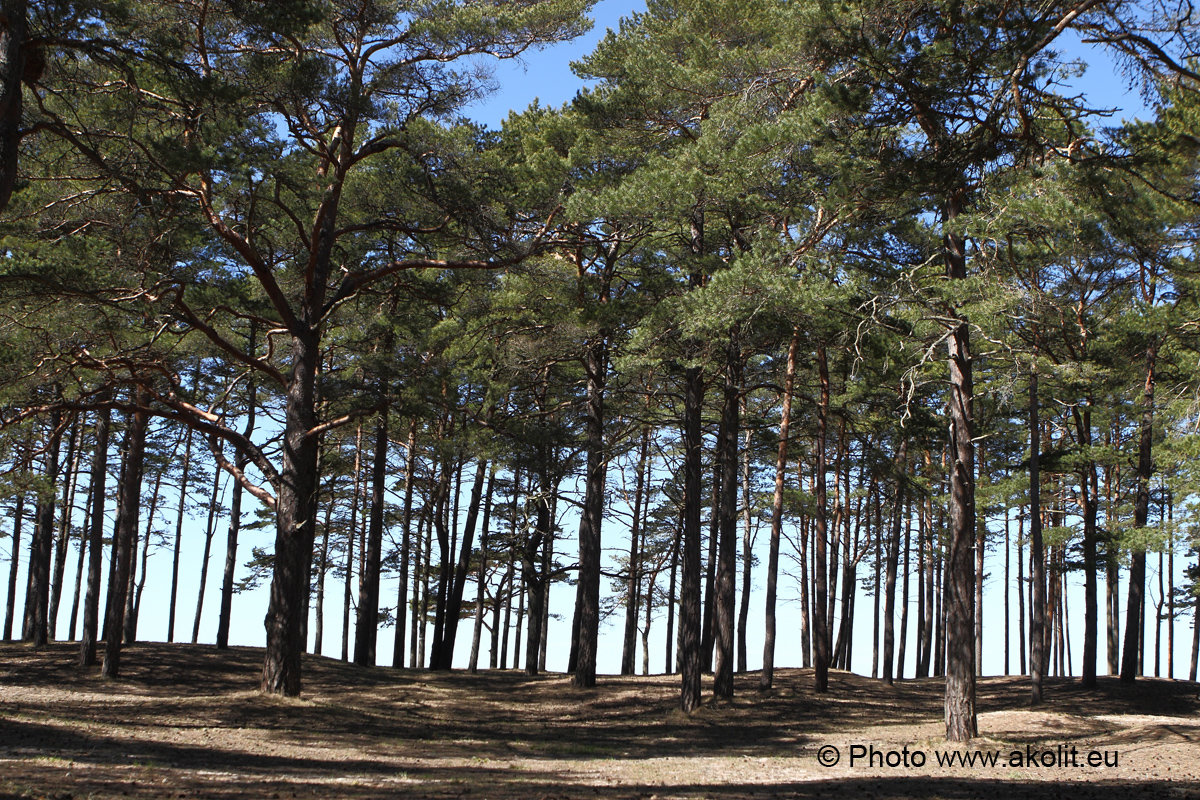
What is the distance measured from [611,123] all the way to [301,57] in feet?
21.7

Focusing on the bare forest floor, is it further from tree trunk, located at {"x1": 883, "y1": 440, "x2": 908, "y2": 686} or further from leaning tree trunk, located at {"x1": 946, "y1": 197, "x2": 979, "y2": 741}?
tree trunk, located at {"x1": 883, "y1": 440, "x2": 908, "y2": 686}

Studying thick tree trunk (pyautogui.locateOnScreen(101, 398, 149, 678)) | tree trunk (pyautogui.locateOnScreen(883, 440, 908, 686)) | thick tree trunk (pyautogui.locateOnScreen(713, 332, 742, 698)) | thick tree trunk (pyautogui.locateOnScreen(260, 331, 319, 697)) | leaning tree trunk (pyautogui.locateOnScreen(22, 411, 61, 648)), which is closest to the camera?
thick tree trunk (pyautogui.locateOnScreen(260, 331, 319, 697))

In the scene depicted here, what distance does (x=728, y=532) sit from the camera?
16828 mm

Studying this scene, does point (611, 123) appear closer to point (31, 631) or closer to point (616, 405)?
point (616, 405)

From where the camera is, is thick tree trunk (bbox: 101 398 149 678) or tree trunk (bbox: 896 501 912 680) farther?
tree trunk (bbox: 896 501 912 680)

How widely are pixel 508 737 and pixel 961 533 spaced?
752cm

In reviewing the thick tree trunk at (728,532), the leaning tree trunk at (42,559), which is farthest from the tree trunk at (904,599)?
the leaning tree trunk at (42,559)

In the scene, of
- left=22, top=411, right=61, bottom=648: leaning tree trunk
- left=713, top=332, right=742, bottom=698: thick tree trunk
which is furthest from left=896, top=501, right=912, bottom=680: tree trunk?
left=22, top=411, right=61, bottom=648: leaning tree trunk

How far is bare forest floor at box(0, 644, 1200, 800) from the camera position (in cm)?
813

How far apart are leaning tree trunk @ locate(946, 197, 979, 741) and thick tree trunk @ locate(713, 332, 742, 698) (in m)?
4.65

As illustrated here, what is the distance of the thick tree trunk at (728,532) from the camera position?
16.8 metres

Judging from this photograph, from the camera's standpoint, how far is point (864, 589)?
30.1m

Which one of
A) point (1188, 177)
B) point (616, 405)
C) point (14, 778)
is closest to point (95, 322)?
point (14, 778)

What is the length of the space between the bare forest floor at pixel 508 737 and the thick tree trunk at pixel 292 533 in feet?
2.04
